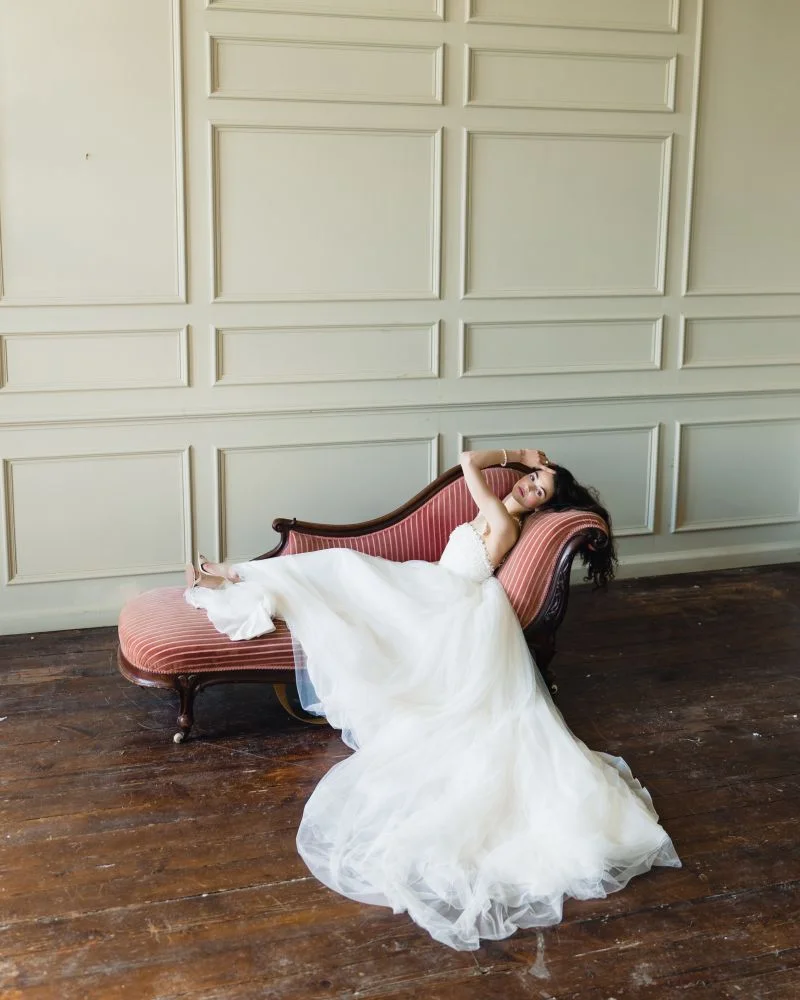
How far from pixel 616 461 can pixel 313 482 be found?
156 centimetres

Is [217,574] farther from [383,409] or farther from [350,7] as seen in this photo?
[350,7]

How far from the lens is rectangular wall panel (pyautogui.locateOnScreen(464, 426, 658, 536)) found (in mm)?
5258

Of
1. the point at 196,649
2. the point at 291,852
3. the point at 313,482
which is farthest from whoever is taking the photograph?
the point at 313,482

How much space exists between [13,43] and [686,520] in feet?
12.5

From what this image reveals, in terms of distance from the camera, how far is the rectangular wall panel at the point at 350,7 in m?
4.43

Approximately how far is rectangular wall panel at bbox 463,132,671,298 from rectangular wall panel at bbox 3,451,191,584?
1685 millimetres

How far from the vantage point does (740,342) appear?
17.9ft

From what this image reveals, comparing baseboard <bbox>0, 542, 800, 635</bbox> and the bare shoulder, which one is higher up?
the bare shoulder

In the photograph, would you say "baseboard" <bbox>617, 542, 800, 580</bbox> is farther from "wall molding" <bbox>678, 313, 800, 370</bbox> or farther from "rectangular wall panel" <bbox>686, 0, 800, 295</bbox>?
"rectangular wall panel" <bbox>686, 0, 800, 295</bbox>

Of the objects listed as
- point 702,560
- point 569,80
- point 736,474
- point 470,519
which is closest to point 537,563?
point 470,519

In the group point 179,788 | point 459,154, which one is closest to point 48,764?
point 179,788

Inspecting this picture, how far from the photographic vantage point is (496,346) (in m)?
5.07

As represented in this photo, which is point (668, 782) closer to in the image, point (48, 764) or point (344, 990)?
point (344, 990)

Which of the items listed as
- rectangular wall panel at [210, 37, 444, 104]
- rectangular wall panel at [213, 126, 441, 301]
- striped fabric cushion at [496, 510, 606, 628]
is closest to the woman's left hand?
striped fabric cushion at [496, 510, 606, 628]
